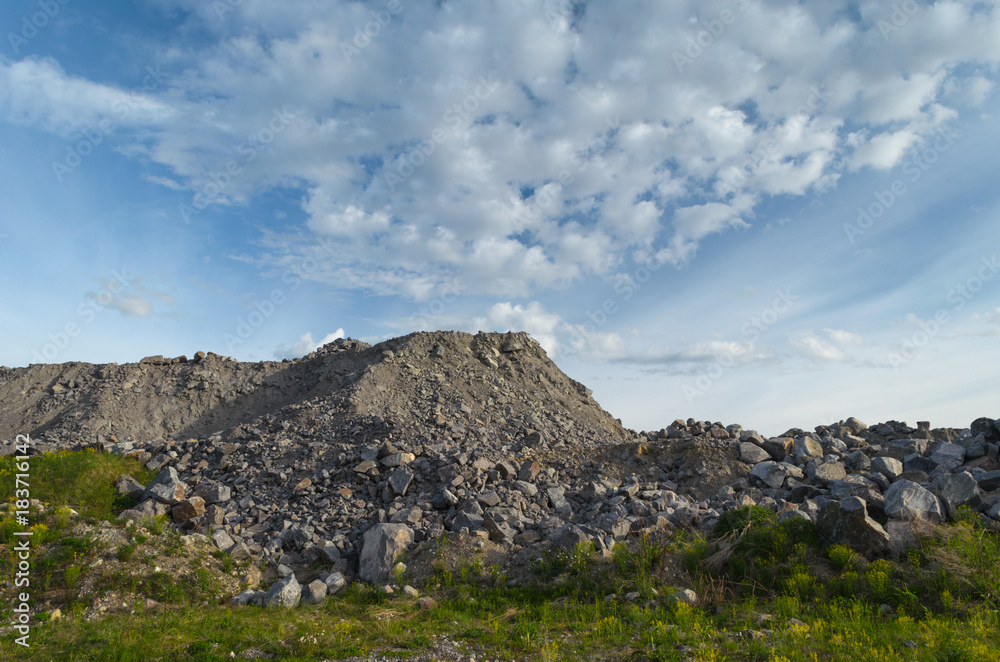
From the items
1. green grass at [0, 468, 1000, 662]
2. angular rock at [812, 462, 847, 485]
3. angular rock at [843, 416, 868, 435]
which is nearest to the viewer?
green grass at [0, 468, 1000, 662]

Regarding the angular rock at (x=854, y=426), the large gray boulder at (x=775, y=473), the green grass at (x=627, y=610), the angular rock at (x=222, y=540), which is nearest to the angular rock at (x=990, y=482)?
the green grass at (x=627, y=610)

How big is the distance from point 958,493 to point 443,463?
1179cm

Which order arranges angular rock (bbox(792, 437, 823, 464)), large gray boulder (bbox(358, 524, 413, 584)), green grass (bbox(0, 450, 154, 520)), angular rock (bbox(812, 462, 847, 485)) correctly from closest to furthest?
large gray boulder (bbox(358, 524, 413, 584)), green grass (bbox(0, 450, 154, 520)), angular rock (bbox(812, 462, 847, 485)), angular rock (bbox(792, 437, 823, 464))

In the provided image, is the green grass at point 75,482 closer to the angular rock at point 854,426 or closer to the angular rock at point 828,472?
the angular rock at point 828,472

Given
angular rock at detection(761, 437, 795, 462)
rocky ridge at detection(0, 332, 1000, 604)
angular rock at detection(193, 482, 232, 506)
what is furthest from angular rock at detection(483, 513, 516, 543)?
angular rock at detection(761, 437, 795, 462)

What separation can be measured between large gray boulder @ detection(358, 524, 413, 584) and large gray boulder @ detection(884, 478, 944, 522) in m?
9.98

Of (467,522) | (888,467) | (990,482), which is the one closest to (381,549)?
(467,522)

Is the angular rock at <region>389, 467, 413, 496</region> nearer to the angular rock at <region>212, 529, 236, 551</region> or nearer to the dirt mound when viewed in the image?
the angular rock at <region>212, 529, 236, 551</region>

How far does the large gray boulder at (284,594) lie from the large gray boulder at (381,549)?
4.71ft

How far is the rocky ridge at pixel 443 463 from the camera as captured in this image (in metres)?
11.2

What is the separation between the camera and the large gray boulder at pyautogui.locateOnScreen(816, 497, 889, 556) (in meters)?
9.37

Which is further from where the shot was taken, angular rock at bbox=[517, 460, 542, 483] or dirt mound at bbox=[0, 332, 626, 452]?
dirt mound at bbox=[0, 332, 626, 452]

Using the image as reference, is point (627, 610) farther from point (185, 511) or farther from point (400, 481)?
point (185, 511)

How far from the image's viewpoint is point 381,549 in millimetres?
11148
